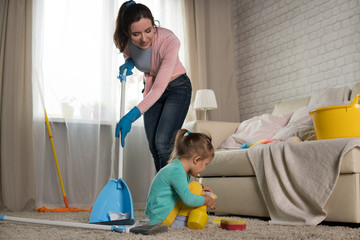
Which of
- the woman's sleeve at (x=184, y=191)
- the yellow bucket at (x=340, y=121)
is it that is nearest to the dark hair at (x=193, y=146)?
the woman's sleeve at (x=184, y=191)

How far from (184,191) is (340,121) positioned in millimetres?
878

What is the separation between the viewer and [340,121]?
1974mm

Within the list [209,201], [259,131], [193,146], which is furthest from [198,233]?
[259,131]

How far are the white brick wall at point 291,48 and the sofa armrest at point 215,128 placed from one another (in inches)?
34.7

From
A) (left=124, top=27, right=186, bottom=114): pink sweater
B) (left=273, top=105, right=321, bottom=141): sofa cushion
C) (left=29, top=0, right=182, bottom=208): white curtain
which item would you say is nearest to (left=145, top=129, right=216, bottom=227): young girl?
(left=124, top=27, right=186, bottom=114): pink sweater

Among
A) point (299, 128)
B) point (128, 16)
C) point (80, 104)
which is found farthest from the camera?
point (80, 104)

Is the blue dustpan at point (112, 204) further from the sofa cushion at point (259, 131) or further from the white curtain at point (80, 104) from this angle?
the white curtain at point (80, 104)

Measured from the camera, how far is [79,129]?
11.5ft

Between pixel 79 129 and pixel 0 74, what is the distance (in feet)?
2.53

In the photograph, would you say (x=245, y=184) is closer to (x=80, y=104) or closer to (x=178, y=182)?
(x=178, y=182)

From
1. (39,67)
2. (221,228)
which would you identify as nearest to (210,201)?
(221,228)

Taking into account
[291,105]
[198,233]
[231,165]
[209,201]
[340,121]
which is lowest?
[198,233]

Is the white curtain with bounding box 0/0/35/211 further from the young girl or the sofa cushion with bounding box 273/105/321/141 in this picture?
the sofa cushion with bounding box 273/105/321/141

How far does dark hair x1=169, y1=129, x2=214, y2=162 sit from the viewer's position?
5.75 feet
